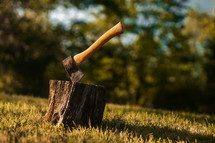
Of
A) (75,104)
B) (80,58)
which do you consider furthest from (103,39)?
(75,104)

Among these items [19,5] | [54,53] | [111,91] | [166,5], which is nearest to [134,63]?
[111,91]

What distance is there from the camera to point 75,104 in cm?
330

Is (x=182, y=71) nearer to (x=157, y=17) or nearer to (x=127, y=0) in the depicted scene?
(x=157, y=17)

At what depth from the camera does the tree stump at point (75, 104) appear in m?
3.27

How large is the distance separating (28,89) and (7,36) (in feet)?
12.8

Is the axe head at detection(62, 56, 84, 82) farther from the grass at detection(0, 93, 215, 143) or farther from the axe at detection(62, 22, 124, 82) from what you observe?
the grass at detection(0, 93, 215, 143)

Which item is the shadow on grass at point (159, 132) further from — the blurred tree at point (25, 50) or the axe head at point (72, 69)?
the blurred tree at point (25, 50)

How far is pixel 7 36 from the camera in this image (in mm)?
13750

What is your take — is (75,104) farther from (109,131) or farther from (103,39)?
(103,39)

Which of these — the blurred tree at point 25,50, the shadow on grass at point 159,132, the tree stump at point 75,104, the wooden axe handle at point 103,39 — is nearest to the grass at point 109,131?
the shadow on grass at point 159,132

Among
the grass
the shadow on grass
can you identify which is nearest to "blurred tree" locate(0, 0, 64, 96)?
the grass

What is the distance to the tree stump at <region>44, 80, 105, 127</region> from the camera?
10.7 feet

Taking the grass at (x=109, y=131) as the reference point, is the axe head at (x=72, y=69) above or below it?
above

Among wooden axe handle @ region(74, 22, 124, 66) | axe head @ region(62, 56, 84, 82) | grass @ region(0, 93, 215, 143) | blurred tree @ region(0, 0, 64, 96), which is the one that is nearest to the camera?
grass @ region(0, 93, 215, 143)
